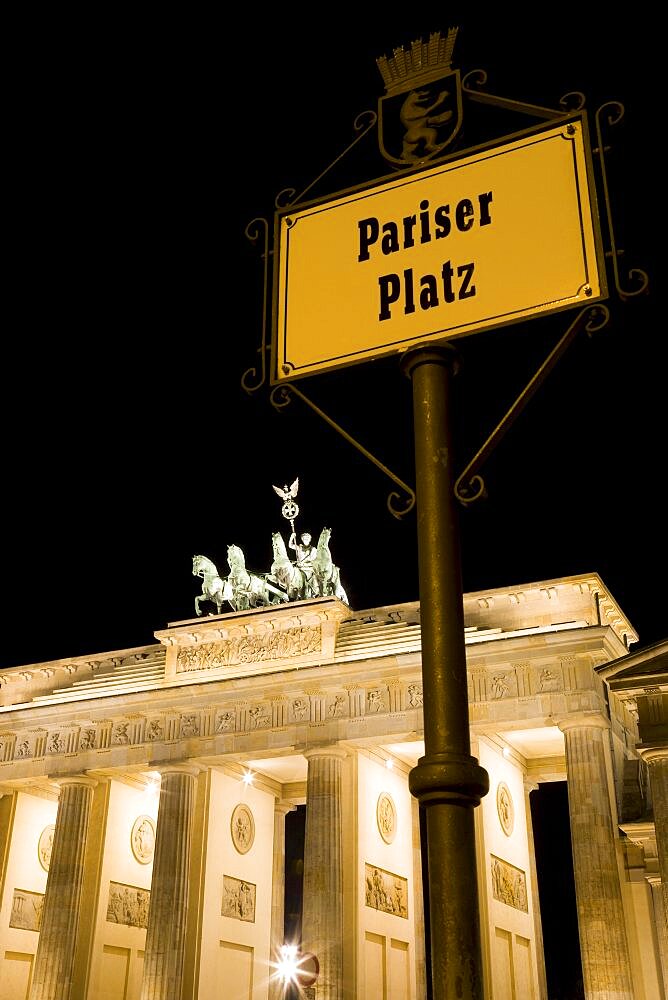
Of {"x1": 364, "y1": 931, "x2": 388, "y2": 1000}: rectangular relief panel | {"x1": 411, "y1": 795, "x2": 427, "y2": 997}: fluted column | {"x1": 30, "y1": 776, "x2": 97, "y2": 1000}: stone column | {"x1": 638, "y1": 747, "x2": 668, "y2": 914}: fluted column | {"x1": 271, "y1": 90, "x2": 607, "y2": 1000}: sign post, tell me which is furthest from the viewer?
{"x1": 411, "y1": 795, "x2": 427, "y2": 997}: fluted column

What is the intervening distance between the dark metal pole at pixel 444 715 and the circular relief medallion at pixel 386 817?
35149 mm

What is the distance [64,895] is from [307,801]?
996cm

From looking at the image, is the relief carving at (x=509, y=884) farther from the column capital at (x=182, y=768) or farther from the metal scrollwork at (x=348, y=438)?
the metal scrollwork at (x=348, y=438)

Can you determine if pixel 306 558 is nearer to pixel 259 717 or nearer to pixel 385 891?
pixel 259 717

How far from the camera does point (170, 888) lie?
3606 centimetres

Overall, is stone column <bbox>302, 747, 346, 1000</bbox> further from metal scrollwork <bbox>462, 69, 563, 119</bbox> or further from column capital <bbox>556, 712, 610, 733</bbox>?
metal scrollwork <bbox>462, 69, 563, 119</bbox>

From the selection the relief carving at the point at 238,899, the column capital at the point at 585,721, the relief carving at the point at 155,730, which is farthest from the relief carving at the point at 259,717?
the column capital at the point at 585,721

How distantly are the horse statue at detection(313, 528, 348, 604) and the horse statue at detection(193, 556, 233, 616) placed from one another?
364 cm

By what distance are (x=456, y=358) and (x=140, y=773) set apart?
3850 cm

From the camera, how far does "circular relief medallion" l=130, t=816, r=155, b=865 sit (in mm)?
42844

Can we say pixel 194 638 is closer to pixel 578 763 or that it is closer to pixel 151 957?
pixel 151 957

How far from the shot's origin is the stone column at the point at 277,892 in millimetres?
40103

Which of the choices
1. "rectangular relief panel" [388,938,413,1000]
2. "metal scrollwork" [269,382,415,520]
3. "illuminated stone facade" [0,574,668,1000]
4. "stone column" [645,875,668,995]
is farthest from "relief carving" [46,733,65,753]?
"metal scrollwork" [269,382,415,520]

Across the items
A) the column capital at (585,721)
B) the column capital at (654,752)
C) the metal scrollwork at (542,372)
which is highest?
the column capital at (585,721)
